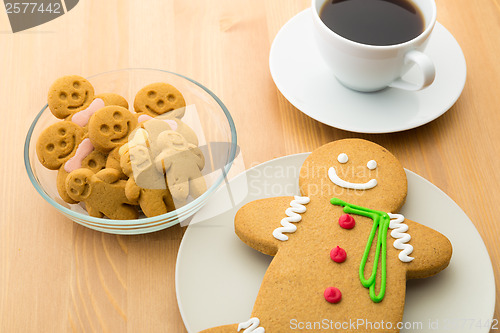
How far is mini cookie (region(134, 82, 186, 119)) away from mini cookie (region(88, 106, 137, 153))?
0.06m

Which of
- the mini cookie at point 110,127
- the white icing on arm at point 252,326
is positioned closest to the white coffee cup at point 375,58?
the mini cookie at point 110,127

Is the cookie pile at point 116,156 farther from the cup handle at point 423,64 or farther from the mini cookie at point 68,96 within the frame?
the cup handle at point 423,64

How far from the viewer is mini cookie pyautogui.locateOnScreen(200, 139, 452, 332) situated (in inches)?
30.4

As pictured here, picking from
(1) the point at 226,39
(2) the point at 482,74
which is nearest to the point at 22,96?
(1) the point at 226,39

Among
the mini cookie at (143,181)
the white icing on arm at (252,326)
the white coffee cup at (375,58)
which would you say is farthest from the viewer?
the white coffee cup at (375,58)

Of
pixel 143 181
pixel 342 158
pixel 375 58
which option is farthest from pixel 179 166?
pixel 375 58

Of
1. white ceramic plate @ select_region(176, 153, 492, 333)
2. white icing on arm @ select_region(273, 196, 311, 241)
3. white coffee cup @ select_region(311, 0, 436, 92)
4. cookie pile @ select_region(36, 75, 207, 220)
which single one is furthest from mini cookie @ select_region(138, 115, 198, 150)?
white coffee cup @ select_region(311, 0, 436, 92)

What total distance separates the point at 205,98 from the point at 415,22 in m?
0.45

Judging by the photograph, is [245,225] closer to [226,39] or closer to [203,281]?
[203,281]

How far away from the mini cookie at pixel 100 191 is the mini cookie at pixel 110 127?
0.17 ft

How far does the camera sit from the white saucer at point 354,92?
3.42 feet

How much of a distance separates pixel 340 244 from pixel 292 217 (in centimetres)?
9

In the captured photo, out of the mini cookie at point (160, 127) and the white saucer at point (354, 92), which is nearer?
the mini cookie at point (160, 127)

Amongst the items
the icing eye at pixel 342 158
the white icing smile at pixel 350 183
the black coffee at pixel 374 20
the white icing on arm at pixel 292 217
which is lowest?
the white icing on arm at pixel 292 217
